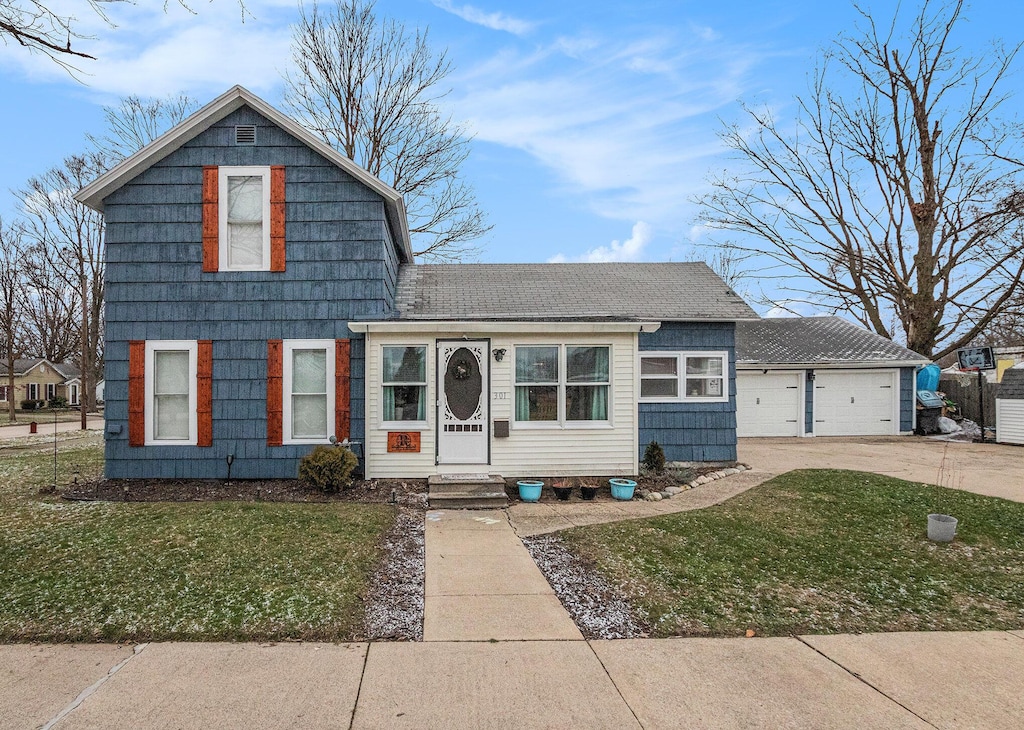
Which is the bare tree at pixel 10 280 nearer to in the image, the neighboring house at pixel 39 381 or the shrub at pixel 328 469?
the neighboring house at pixel 39 381

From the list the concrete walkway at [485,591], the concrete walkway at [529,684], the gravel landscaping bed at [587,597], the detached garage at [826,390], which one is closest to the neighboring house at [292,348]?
the concrete walkway at [485,591]

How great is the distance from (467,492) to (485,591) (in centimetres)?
356

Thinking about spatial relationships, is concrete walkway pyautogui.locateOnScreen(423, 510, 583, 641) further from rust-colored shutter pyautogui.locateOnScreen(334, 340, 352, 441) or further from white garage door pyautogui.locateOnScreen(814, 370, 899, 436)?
white garage door pyautogui.locateOnScreen(814, 370, 899, 436)

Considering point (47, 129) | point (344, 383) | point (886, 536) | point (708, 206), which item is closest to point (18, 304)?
point (47, 129)

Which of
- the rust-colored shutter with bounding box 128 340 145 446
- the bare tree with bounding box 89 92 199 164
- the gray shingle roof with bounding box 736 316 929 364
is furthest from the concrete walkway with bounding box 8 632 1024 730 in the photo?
the bare tree with bounding box 89 92 199 164

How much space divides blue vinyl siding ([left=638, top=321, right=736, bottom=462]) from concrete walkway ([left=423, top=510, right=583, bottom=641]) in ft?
16.5

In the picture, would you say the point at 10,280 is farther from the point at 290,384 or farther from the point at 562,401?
the point at 562,401

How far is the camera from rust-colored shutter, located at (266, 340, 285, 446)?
9.48 m

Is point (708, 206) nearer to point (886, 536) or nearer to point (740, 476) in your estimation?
point (740, 476)

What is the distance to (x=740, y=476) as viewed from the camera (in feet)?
33.8

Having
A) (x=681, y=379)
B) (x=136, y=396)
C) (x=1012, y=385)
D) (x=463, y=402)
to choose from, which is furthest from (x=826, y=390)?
(x=136, y=396)

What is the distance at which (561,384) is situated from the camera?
9.63 m

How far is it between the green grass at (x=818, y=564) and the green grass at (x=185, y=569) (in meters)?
2.54

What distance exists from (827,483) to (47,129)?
44.1 feet
